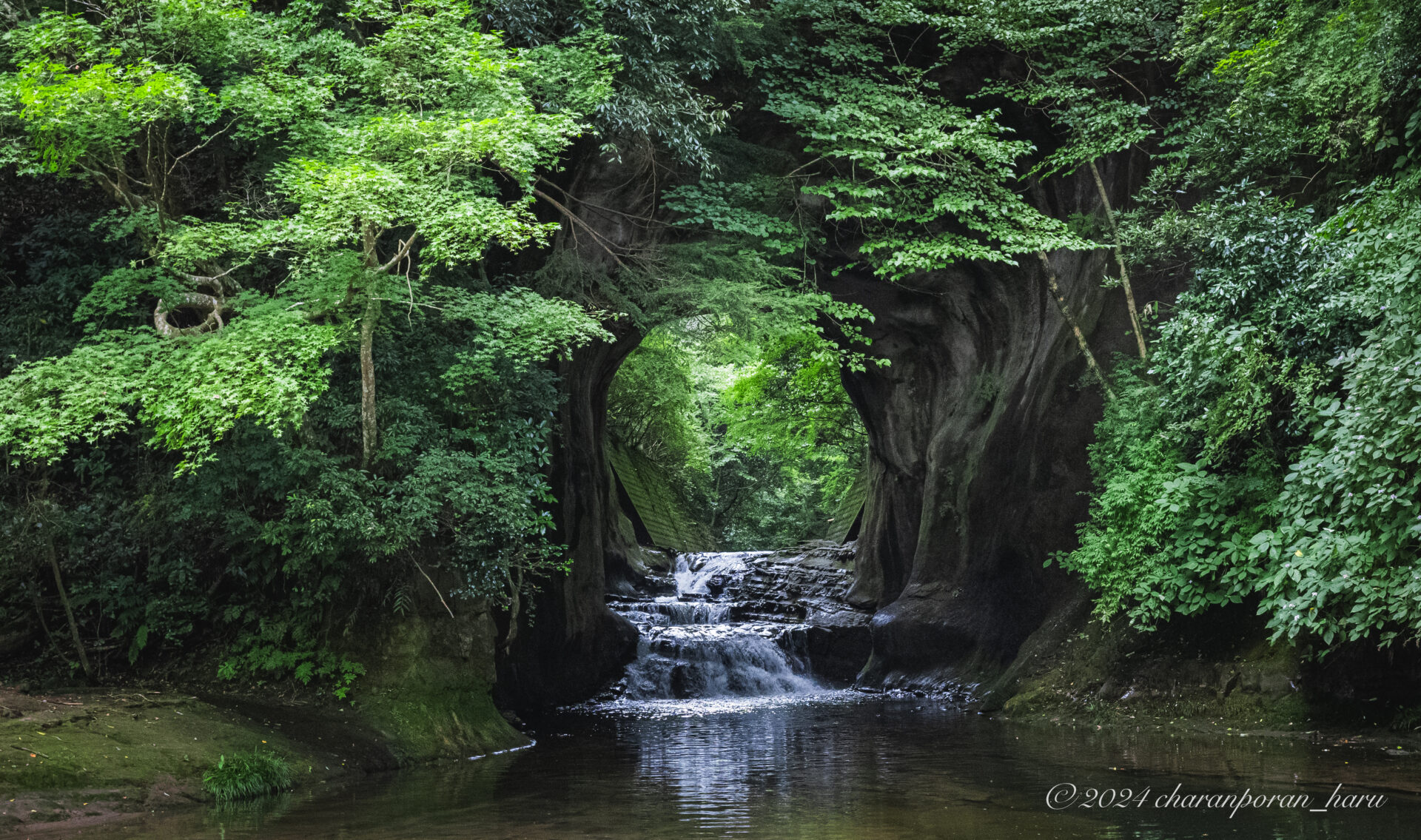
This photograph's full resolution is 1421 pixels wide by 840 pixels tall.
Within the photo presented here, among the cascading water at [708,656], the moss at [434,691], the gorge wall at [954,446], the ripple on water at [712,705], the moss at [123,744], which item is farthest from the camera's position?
the cascading water at [708,656]

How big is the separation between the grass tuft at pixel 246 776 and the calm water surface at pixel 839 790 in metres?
0.30

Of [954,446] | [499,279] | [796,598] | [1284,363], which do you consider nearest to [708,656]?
[954,446]

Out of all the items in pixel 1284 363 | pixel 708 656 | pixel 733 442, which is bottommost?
pixel 708 656

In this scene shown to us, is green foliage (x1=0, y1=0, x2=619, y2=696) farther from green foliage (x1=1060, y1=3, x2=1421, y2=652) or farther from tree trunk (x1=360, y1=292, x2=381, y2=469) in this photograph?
green foliage (x1=1060, y1=3, x2=1421, y2=652)

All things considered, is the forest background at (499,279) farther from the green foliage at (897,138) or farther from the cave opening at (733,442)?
the cave opening at (733,442)

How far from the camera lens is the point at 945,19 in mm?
13695

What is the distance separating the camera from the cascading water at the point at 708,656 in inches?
680

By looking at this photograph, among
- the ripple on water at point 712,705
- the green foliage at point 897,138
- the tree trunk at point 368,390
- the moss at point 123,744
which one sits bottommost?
the ripple on water at point 712,705

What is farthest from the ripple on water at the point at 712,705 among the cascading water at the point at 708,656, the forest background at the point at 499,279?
the forest background at the point at 499,279

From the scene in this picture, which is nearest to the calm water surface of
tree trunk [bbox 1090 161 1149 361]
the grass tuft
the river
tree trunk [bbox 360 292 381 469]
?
the river

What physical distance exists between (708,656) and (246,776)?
418 inches

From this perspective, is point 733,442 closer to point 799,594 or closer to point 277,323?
point 799,594

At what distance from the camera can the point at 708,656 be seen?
698 inches

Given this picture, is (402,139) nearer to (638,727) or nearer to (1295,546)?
(638,727)
